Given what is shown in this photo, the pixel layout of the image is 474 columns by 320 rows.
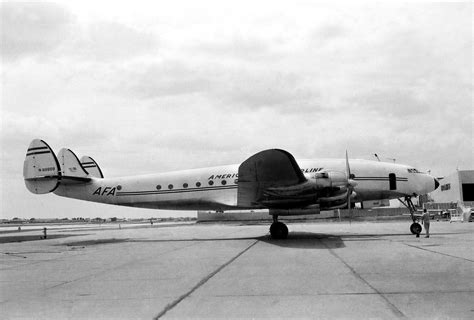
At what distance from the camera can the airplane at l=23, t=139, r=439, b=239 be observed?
61.3 feet

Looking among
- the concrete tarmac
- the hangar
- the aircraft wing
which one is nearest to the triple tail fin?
the aircraft wing

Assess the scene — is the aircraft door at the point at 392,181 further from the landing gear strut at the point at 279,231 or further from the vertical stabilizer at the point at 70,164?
the vertical stabilizer at the point at 70,164

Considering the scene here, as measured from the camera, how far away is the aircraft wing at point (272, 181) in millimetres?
17031

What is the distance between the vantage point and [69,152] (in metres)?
26.0

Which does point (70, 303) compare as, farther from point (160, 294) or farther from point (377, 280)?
point (377, 280)

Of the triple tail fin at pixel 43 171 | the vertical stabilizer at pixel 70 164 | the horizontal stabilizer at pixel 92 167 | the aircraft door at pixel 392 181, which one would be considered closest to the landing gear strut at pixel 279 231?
the aircraft door at pixel 392 181

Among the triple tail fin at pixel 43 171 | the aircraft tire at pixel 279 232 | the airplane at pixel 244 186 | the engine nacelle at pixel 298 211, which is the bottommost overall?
the aircraft tire at pixel 279 232

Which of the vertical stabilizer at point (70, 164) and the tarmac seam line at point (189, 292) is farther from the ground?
the vertical stabilizer at point (70, 164)

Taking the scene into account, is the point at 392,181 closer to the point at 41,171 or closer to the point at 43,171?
the point at 43,171

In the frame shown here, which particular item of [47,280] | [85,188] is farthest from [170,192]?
[47,280]

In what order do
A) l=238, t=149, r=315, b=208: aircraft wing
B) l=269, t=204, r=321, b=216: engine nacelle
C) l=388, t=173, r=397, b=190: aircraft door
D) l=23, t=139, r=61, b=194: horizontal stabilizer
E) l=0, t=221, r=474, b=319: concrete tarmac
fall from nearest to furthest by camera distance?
l=0, t=221, r=474, b=319: concrete tarmac, l=238, t=149, r=315, b=208: aircraft wing, l=269, t=204, r=321, b=216: engine nacelle, l=388, t=173, r=397, b=190: aircraft door, l=23, t=139, r=61, b=194: horizontal stabilizer

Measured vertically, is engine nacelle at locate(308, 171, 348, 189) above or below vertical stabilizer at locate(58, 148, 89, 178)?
below

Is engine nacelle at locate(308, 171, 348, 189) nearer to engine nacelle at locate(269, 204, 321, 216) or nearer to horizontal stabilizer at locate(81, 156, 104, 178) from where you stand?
engine nacelle at locate(269, 204, 321, 216)

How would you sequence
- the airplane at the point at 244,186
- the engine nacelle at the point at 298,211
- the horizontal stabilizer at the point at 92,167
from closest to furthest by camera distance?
the airplane at the point at 244,186, the engine nacelle at the point at 298,211, the horizontal stabilizer at the point at 92,167
